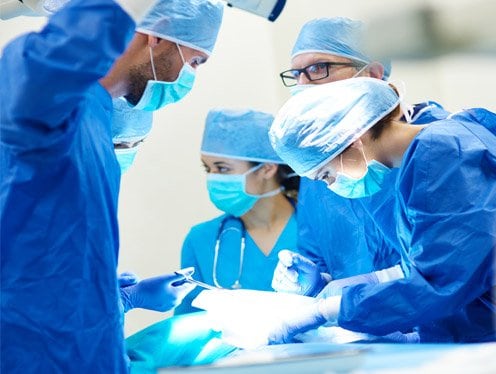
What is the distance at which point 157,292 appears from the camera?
6.61ft

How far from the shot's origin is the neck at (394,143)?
1711 mm

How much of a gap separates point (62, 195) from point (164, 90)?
0.55 metres

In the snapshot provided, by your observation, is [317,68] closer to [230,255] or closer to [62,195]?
[230,255]

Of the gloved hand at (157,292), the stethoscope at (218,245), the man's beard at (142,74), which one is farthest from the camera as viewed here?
the stethoscope at (218,245)

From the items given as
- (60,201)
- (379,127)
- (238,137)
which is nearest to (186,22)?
(379,127)

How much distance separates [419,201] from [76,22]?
88 cm

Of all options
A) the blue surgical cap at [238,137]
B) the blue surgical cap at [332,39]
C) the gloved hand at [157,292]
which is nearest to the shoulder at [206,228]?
the blue surgical cap at [238,137]

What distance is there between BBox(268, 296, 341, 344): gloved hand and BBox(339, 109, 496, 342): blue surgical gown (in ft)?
0.46

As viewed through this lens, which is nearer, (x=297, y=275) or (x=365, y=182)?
(x=365, y=182)

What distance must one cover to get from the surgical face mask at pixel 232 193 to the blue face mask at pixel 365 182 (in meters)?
0.90

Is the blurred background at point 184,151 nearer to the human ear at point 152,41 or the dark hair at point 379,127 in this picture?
the dark hair at point 379,127

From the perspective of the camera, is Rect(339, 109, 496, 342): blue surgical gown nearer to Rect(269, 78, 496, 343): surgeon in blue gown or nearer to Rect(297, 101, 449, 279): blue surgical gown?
Rect(269, 78, 496, 343): surgeon in blue gown

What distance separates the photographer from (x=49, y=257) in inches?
48.1

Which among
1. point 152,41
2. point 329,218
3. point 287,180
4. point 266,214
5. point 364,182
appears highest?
point 152,41
